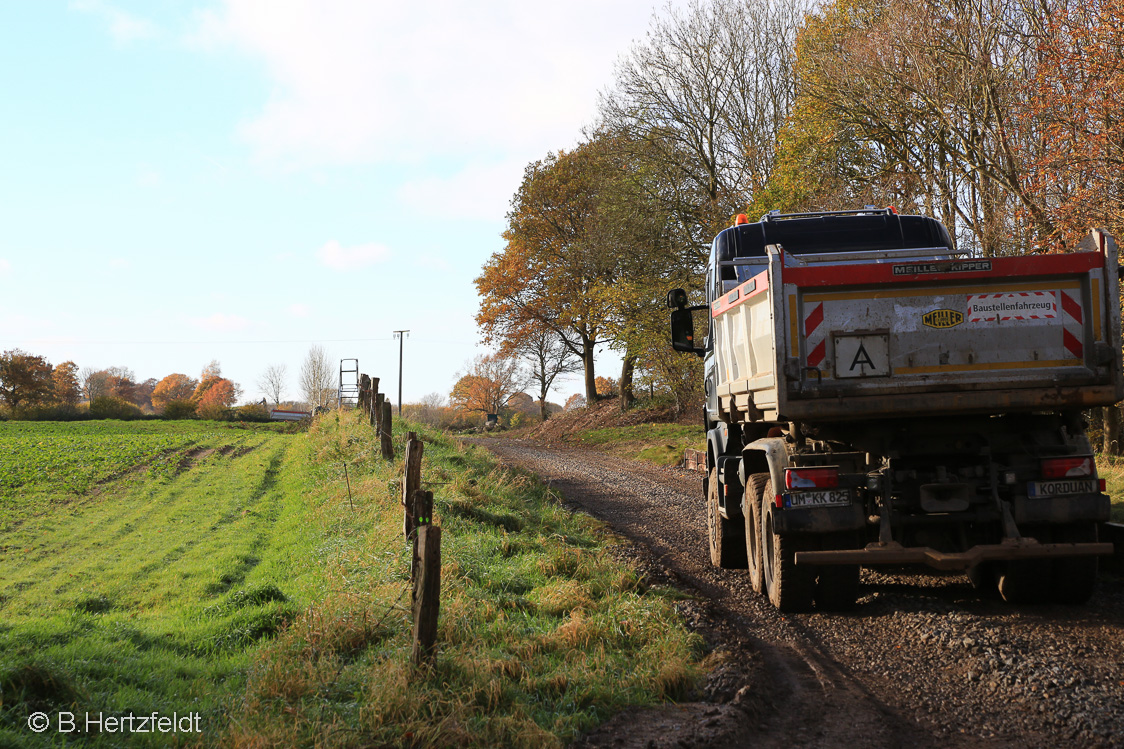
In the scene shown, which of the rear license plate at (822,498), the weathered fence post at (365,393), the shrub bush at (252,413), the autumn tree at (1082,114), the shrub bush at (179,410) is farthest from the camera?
the shrub bush at (179,410)

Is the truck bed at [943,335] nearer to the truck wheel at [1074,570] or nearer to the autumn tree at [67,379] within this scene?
the truck wheel at [1074,570]

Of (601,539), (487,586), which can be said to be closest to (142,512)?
(601,539)

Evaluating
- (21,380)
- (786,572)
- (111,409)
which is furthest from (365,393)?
(21,380)

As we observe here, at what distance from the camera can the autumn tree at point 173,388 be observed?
107938mm

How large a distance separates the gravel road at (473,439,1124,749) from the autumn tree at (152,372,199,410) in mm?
114182

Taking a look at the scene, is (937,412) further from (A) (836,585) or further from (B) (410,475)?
(B) (410,475)

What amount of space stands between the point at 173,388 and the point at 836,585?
119 metres

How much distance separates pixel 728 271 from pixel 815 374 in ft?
9.10

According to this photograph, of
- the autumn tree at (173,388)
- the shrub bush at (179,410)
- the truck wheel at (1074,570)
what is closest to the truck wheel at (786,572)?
the truck wheel at (1074,570)

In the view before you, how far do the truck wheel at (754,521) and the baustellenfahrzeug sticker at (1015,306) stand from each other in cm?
209

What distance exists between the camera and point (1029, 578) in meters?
5.86

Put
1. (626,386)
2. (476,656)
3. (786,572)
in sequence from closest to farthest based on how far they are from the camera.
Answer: (476,656) < (786,572) < (626,386)

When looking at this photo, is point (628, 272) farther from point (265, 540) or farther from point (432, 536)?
point (432, 536)

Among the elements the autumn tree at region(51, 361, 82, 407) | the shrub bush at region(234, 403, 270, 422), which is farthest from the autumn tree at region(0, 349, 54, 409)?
the autumn tree at region(51, 361, 82, 407)
